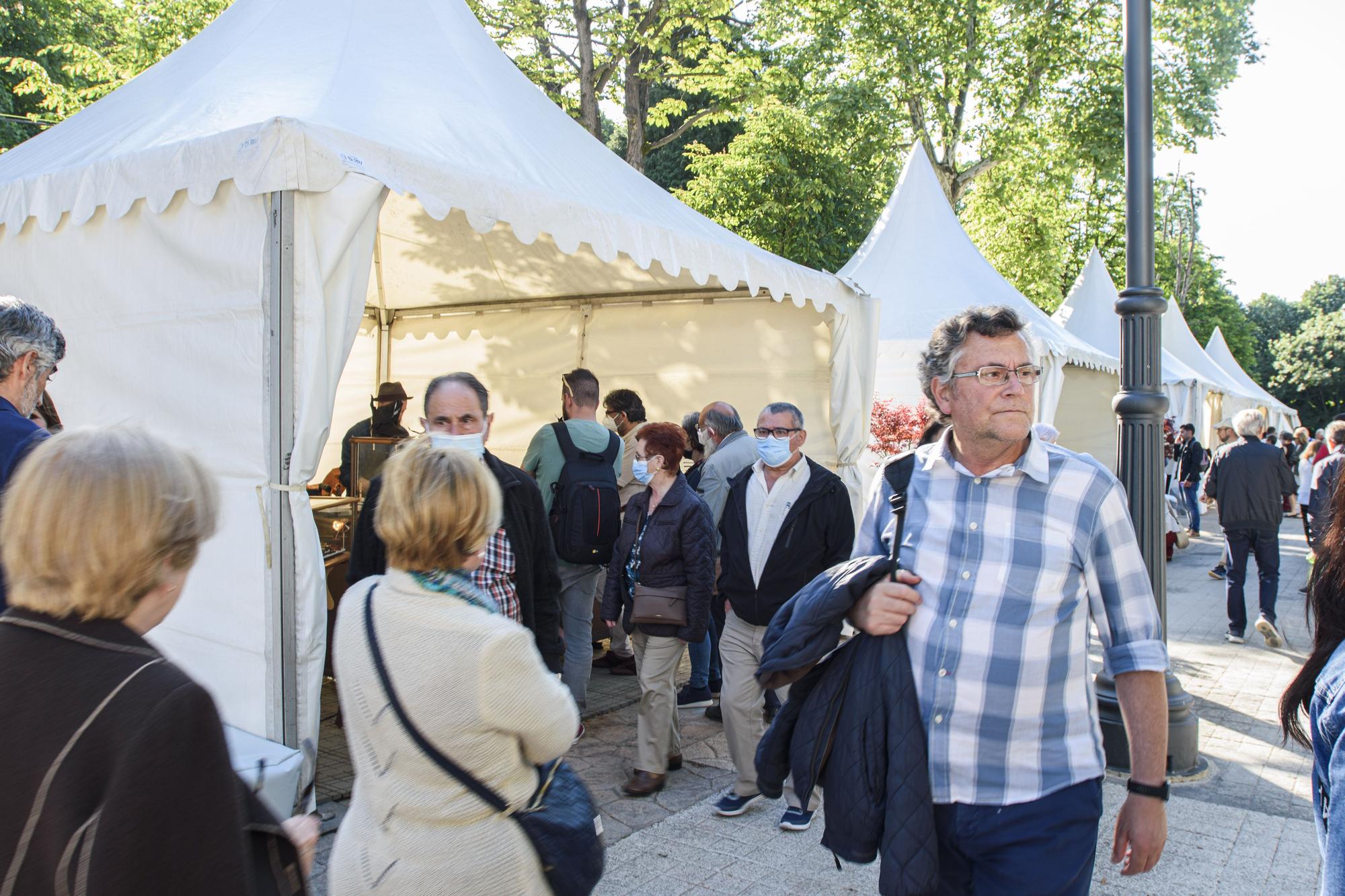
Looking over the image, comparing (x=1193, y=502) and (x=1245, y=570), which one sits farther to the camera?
(x=1193, y=502)

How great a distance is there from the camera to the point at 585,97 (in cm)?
1695

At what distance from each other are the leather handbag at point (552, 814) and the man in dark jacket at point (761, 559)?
233 cm

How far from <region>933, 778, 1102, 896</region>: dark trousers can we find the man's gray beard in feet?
8.51

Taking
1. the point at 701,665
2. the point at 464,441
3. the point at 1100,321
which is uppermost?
the point at 1100,321

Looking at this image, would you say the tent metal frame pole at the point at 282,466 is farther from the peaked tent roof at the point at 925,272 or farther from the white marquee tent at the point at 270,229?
the peaked tent roof at the point at 925,272

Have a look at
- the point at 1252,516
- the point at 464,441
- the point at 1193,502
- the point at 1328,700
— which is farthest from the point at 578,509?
the point at 1193,502

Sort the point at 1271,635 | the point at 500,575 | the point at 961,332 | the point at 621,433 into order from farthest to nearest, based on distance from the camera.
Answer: the point at 1271,635 < the point at 621,433 < the point at 500,575 < the point at 961,332

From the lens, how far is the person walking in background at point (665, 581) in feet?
15.3

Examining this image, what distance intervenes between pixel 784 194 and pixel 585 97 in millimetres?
5440

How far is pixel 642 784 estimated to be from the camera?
15.4 feet

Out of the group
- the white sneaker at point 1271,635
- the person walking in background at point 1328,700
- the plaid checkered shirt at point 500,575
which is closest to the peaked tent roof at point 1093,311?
the white sneaker at point 1271,635

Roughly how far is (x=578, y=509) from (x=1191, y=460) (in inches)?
597

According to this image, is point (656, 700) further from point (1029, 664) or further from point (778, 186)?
point (778, 186)

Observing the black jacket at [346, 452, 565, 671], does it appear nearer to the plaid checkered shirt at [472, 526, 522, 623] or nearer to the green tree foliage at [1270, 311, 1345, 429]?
the plaid checkered shirt at [472, 526, 522, 623]
